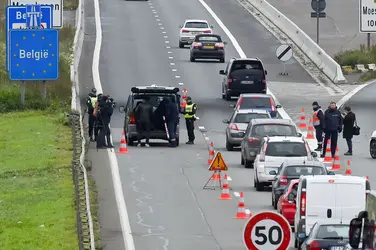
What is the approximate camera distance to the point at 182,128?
49.2 m

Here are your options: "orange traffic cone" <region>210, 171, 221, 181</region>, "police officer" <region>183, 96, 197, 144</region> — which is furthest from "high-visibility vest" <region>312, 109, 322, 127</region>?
"orange traffic cone" <region>210, 171, 221, 181</region>

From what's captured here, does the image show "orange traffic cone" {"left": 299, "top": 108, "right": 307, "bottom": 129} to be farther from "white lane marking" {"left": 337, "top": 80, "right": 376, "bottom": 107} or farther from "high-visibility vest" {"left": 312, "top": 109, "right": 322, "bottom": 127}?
"high-visibility vest" {"left": 312, "top": 109, "right": 322, "bottom": 127}

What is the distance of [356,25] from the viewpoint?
7994 cm

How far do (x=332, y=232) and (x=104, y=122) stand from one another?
19989 mm

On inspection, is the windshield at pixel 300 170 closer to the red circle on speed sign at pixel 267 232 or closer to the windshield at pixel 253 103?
the red circle on speed sign at pixel 267 232

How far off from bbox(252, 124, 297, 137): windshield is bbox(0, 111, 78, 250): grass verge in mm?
5325

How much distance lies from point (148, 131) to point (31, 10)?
7333 mm

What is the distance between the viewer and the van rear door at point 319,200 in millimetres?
25188

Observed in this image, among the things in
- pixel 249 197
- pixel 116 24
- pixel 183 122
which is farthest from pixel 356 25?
pixel 249 197

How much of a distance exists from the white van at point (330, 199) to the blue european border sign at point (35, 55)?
2227 cm

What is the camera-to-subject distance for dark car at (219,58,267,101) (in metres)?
55.4

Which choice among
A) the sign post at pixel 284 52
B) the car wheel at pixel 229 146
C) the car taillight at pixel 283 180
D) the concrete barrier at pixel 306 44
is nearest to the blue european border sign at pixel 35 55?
the car wheel at pixel 229 146

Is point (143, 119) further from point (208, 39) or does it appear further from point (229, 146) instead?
point (208, 39)

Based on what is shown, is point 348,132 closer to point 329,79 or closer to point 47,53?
point 47,53
